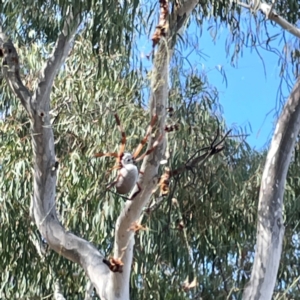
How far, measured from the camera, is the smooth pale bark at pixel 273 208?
1918 millimetres

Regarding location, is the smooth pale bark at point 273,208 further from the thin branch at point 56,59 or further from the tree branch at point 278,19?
the thin branch at point 56,59

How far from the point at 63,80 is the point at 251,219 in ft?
3.93

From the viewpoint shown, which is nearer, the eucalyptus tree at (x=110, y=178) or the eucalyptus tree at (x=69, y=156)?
the eucalyptus tree at (x=69, y=156)

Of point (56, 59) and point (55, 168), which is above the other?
point (56, 59)

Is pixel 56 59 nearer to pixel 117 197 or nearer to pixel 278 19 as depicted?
pixel 117 197

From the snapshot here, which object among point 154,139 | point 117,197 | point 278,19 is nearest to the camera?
point 154,139

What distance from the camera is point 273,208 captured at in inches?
77.5

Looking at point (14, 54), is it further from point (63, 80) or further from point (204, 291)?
point (204, 291)

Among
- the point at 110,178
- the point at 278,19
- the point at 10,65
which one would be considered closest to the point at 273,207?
the point at 278,19

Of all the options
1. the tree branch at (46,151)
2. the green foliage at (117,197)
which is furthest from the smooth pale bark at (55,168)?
the green foliage at (117,197)

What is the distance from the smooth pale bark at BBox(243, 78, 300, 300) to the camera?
1.92 m

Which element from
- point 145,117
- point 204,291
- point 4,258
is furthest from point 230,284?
point 4,258

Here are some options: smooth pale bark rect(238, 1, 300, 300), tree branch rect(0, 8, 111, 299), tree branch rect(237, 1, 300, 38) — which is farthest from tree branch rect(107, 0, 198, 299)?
tree branch rect(237, 1, 300, 38)

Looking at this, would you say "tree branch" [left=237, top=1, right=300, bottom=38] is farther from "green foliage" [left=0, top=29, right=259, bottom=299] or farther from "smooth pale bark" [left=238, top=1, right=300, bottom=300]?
"green foliage" [left=0, top=29, right=259, bottom=299]
